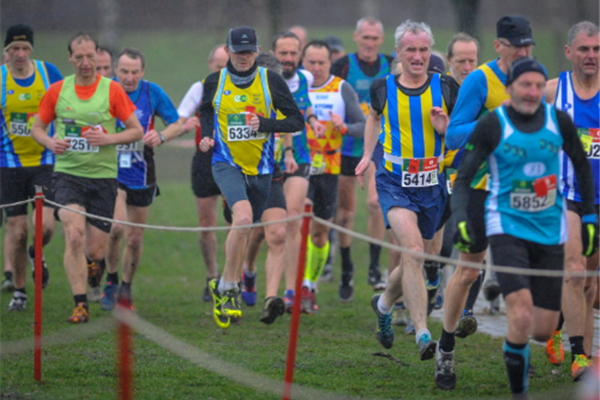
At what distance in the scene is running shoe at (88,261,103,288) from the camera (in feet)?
31.3

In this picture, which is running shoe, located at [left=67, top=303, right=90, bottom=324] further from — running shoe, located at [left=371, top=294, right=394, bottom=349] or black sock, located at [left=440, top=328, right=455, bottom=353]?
black sock, located at [left=440, top=328, right=455, bottom=353]

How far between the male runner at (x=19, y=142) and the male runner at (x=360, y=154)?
3434 millimetres

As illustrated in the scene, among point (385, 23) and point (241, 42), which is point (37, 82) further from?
point (385, 23)

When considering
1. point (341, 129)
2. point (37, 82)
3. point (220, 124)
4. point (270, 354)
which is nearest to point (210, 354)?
point (270, 354)

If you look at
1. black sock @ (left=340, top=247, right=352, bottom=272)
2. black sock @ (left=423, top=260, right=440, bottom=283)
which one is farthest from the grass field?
black sock @ (left=423, top=260, right=440, bottom=283)

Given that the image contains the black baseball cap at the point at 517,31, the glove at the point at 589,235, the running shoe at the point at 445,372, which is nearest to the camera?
the glove at the point at 589,235

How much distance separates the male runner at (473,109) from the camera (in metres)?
5.92

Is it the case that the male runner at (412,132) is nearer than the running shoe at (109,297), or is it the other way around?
the male runner at (412,132)

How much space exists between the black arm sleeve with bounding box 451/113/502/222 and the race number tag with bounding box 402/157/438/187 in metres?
1.38

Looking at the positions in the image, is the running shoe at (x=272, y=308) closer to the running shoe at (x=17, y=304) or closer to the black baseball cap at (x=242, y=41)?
the black baseball cap at (x=242, y=41)

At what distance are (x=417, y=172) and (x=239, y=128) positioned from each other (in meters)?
1.83

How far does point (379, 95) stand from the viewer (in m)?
6.76

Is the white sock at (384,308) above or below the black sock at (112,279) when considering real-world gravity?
above

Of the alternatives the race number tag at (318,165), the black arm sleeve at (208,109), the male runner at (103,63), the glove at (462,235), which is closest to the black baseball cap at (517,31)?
the glove at (462,235)
